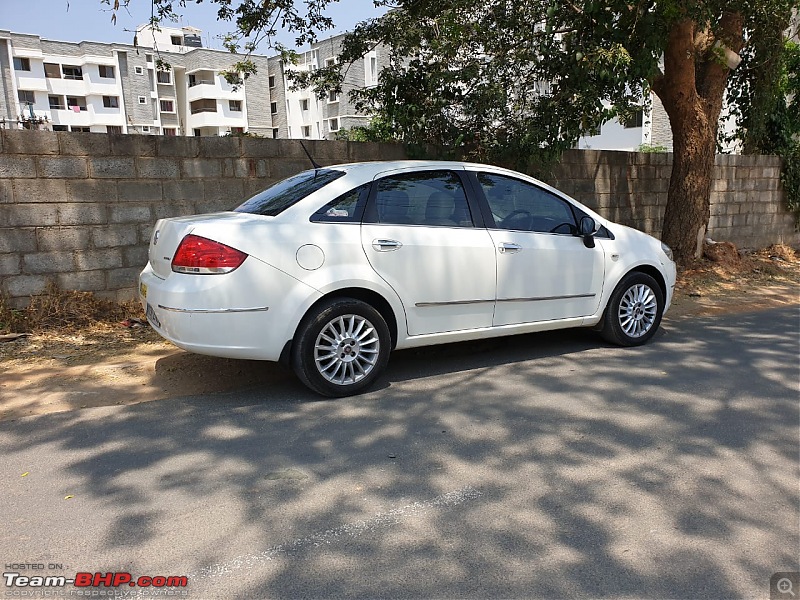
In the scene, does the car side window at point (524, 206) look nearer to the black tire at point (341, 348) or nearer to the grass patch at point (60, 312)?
the black tire at point (341, 348)

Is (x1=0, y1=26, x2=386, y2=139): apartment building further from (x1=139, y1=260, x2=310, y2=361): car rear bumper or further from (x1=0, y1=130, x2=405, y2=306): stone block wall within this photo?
(x1=139, y1=260, x2=310, y2=361): car rear bumper

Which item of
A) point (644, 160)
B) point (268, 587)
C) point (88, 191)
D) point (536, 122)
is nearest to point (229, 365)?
point (88, 191)

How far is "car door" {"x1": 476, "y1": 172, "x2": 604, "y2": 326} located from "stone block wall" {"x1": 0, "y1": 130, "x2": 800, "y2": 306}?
11.1ft

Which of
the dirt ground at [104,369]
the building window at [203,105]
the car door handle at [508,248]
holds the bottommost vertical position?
the dirt ground at [104,369]

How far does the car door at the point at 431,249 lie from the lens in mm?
5070

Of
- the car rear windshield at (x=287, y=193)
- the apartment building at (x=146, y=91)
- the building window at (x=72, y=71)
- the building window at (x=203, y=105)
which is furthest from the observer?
the building window at (x=203, y=105)

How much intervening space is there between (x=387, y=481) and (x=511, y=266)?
8.17 feet

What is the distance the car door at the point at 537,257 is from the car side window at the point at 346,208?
1.11m

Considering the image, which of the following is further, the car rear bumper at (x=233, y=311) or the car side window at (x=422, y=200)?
the car side window at (x=422, y=200)

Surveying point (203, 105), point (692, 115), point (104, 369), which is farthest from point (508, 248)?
point (203, 105)

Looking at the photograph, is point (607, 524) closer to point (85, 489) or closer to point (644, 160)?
point (85, 489)

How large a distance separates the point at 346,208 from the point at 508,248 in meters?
1.39

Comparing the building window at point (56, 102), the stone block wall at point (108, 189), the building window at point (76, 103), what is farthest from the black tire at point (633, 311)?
the building window at point (76, 103)

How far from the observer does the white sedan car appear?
4605 millimetres
